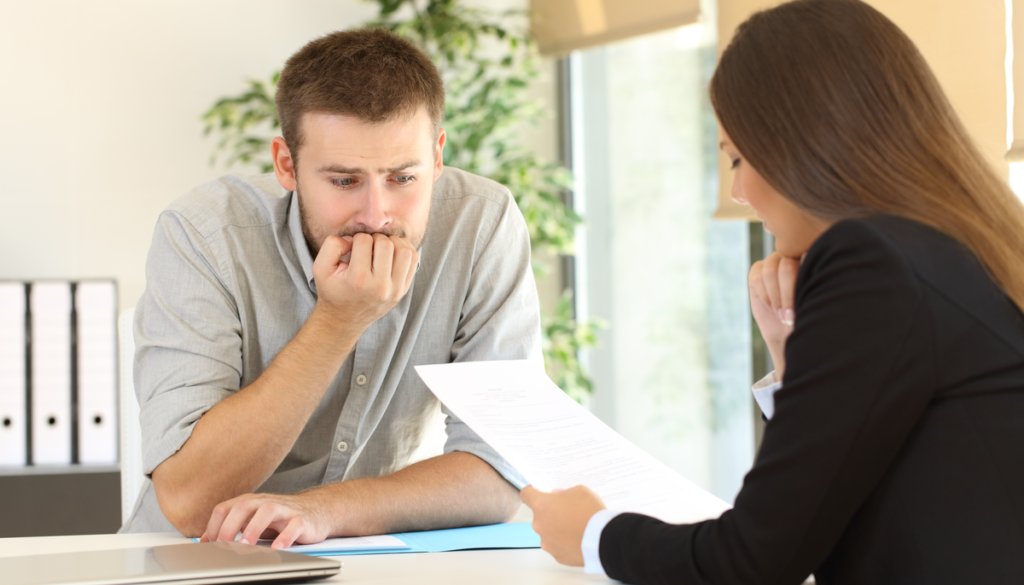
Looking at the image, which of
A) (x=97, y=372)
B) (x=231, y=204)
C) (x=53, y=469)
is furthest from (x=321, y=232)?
(x=53, y=469)

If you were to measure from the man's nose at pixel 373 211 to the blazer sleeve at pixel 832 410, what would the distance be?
2.46 feet

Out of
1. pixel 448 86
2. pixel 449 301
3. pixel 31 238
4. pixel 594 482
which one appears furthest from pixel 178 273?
pixel 448 86

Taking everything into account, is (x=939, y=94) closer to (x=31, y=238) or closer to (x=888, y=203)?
(x=888, y=203)

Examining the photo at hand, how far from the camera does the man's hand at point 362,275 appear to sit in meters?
1.26

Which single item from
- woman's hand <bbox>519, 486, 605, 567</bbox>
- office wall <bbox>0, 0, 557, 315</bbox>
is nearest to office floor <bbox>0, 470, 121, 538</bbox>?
office wall <bbox>0, 0, 557, 315</bbox>

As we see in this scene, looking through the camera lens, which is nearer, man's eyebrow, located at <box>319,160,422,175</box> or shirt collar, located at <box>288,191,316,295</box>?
man's eyebrow, located at <box>319,160,422,175</box>

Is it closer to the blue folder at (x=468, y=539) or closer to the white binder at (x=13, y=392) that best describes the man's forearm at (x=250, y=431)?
the blue folder at (x=468, y=539)

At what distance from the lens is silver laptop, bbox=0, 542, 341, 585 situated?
2.47 feet

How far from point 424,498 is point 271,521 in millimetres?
224

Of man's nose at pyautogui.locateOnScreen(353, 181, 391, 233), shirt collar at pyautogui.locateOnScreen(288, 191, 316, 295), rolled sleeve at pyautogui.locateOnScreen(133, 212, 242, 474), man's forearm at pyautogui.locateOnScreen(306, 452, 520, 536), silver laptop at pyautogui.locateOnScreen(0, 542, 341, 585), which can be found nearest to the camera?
silver laptop at pyautogui.locateOnScreen(0, 542, 341, 585)

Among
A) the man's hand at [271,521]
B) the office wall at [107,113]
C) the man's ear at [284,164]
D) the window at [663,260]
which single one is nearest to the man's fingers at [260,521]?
the man's hand at [271,521]

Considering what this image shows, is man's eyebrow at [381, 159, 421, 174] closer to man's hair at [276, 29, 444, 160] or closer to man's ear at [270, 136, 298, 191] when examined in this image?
man's hair at [276, 29, 444, 160]

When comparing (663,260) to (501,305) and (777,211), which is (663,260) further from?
(777,211)

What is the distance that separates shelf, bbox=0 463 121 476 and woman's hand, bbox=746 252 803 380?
1.62 m
